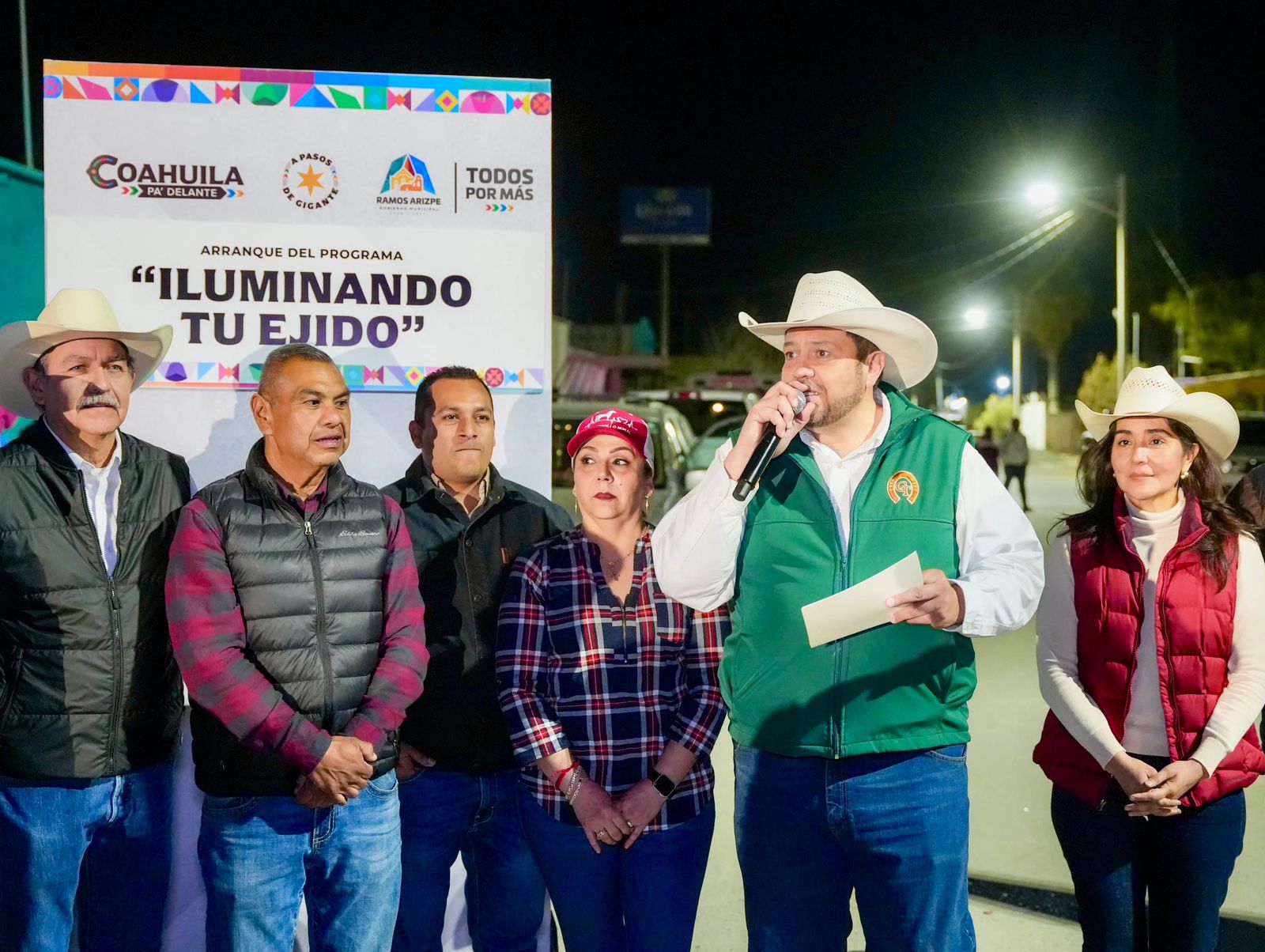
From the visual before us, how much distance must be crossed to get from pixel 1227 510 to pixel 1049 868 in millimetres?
2264

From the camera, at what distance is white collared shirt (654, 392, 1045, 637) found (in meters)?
2.63

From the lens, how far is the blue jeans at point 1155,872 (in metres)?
2.84

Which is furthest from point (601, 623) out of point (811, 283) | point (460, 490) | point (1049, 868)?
point (1049, 868)

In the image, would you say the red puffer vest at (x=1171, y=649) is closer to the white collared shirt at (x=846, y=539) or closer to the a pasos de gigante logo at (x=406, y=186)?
the white collared shirt at (x=846, y=539)

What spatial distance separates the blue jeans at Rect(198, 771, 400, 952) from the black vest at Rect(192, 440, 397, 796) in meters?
0.08

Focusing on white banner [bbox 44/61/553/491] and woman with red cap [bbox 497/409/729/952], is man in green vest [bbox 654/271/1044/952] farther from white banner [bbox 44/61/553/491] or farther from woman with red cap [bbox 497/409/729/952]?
white banner [bbox 44/61/553/491]

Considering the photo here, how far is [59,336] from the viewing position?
3107 millimetres

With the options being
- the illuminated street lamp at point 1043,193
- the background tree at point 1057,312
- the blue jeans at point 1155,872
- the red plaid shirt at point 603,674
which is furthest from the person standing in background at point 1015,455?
the background tree at point 1057,312

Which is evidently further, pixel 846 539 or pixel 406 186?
pixel 406 186

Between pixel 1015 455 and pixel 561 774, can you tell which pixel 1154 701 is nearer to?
pixel 561 774

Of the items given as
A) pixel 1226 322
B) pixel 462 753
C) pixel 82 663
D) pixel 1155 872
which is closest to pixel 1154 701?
pixel 1155 872

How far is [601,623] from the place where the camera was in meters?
2.94

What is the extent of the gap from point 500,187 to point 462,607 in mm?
1468

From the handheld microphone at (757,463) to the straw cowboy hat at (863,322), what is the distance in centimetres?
32
